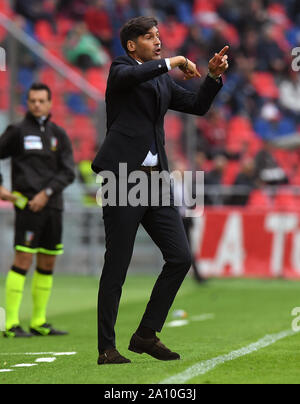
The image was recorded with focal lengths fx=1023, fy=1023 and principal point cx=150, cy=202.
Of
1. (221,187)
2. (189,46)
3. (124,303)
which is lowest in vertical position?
(124,303)

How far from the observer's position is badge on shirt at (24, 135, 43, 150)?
9.50 m

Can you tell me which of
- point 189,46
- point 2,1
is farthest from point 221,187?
point 2,1

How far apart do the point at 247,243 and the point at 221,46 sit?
722 centimetres

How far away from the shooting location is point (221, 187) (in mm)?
18297

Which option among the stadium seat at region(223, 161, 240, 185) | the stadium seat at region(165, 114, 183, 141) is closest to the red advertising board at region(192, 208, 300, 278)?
the stadium seat at region(165, 114, 183, 141)

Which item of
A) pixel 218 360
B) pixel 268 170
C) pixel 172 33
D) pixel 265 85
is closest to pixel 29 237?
pixel 218 360

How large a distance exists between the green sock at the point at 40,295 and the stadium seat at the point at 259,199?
8.76 m

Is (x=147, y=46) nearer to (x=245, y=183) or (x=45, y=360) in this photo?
(x=45, y=360)

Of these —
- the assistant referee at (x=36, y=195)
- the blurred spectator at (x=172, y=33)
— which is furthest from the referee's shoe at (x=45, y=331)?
the blurred spectator at (x=172, y=33)

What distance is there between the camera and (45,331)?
9.39 meters

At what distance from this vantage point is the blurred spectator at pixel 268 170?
1864 cm

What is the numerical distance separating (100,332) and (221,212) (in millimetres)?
11101
